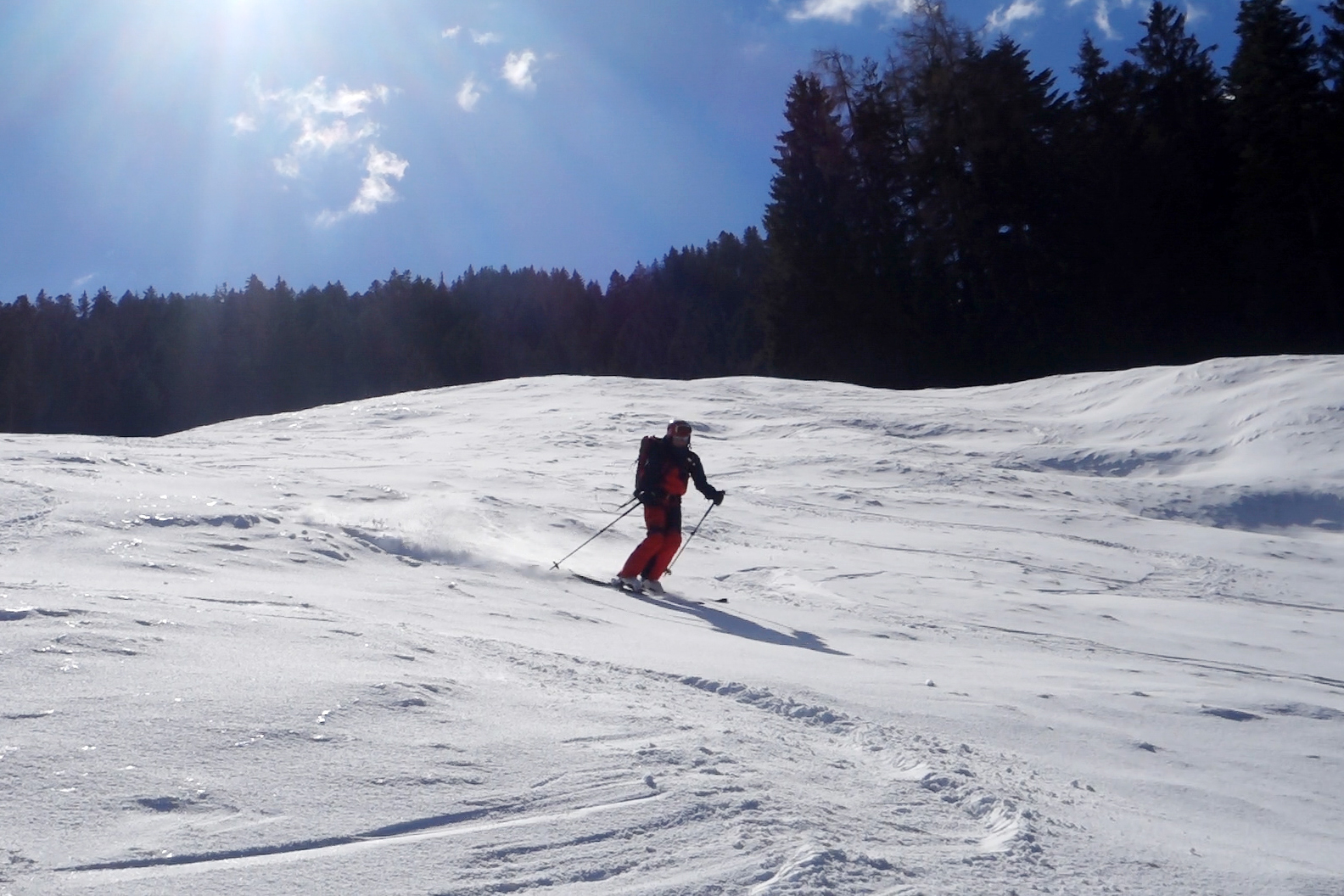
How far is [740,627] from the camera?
7.37m

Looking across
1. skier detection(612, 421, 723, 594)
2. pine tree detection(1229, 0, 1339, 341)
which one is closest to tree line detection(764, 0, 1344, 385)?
pine tree detection(1229, 0, 1339, 341)

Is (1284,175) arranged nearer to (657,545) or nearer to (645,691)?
(657,545)

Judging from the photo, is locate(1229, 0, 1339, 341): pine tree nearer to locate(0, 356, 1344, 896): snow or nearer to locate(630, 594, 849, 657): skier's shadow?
locate(0, 356, 1344, 896): snow

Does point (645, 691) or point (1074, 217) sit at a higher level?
point (1074, 217)

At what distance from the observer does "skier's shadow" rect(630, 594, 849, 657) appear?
22.3 ft

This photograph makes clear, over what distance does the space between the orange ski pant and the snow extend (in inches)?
17.8

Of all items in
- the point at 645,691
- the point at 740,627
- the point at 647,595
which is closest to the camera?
the point at 645,691

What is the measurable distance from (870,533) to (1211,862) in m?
8.35

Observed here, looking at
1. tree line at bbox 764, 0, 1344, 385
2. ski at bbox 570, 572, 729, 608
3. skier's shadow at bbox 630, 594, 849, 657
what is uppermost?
tree line at bbox 764, 0, 1344, 385

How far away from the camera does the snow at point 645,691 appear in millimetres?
2877

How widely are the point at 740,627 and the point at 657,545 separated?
1.60 metres

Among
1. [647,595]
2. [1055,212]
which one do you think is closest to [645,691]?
[647,595]

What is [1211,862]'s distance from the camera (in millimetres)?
3264

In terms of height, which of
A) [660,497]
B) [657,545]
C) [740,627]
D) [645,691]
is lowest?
[740,627]
